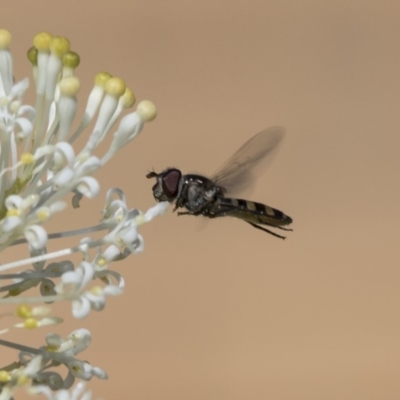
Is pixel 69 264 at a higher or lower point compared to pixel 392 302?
lower

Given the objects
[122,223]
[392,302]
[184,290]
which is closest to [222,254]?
[184,290]

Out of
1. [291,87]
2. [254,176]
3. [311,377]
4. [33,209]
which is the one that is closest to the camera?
[33,209]

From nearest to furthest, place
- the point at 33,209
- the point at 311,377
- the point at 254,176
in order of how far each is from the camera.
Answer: the point at 33,209 → the point at 254,176 → the point at 311,377

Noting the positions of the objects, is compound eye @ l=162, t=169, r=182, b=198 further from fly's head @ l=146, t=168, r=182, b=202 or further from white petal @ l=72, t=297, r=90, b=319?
white petal @ l=72, t=297, r=90, b=319

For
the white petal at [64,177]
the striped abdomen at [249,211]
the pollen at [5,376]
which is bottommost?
the pollen at [5,376]

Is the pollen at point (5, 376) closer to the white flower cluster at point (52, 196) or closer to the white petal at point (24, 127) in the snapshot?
the white flower cluster at point (52, 196)

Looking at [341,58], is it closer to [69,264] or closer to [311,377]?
[311,377]

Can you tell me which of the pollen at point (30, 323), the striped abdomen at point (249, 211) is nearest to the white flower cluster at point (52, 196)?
the pollen at point (30, 323)

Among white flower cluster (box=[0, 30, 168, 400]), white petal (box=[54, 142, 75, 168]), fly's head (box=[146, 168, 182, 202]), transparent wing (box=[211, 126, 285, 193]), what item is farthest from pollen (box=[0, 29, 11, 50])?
transparent wing (box=[211, 126, 285, 193])
